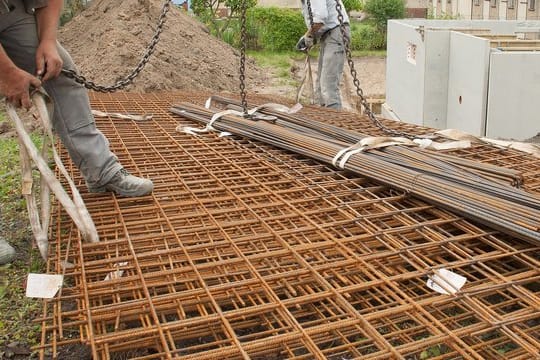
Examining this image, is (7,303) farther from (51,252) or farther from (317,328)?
(317,328)

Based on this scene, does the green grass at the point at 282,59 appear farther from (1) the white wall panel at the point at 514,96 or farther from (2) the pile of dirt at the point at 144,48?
(1) the white wall panel at the point at 514,96

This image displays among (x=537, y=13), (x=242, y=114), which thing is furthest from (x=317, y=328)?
(x=537, y=13)

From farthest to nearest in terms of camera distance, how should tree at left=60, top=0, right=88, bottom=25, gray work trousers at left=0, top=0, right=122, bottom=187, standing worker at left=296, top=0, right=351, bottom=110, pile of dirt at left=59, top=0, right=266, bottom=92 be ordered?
tree at left=60, top=0, right=88, bottom=25, pile of dirt at left=59, top=0, right=266, bottom=92, standing worker at left=296, top=0, right=351, bottom=110, gray work trousers at left=0, top=0, right=122, bottom=187

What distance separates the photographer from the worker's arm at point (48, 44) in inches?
98.1

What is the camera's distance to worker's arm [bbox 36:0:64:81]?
2492 millimetres

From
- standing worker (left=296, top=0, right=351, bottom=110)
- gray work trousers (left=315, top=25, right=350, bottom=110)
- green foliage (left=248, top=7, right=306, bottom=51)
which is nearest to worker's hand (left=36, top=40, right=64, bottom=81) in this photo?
standing worker (left=296, top=0, right=351, bottom=110)

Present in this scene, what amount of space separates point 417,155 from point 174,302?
1.76 metres

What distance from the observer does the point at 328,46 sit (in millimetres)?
5961

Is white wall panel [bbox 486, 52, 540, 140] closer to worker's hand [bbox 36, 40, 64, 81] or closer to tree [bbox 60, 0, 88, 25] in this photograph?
worker's hand [bbox 36, 40, 64, 81]

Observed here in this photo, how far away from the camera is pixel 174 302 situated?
1.97 m

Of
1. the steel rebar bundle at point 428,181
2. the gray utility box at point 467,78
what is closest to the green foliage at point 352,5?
the gray utility box at point 467,78

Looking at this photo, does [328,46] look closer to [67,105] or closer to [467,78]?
[467,78]

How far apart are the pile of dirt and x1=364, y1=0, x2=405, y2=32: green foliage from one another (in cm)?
1064

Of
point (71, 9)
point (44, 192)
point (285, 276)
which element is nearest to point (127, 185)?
point (44, 192)
